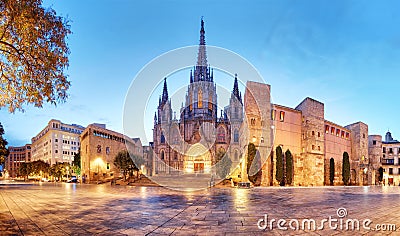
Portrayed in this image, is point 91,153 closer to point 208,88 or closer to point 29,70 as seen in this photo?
point 29,70

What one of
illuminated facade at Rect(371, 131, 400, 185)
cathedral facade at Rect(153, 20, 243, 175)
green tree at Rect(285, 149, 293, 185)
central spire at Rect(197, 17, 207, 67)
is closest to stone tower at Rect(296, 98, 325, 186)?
green tree at Rect(285, 149, 293, 185)

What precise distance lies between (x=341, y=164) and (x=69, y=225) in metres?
38.8

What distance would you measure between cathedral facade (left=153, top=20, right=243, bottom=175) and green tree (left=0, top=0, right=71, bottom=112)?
162 feet

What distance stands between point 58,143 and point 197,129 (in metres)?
50.0

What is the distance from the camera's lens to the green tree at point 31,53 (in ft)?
29.9

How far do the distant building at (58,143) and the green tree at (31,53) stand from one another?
83167mm

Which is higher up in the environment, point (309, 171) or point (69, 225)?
point (69, 225)

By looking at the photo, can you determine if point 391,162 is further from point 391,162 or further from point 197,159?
point 197,159

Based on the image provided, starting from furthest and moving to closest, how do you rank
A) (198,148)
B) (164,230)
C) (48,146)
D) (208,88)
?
1. (48,146)
2. (208,88)
3. (198,148)
4. (164,230)

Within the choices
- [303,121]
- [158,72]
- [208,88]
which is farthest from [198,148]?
[158,72]

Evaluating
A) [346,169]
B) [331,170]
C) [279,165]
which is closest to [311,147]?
[279,165]

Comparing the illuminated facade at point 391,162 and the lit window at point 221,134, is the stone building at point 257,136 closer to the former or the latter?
the lit window at point 221,134

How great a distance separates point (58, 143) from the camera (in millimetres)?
88312

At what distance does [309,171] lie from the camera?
3177 centimetres
